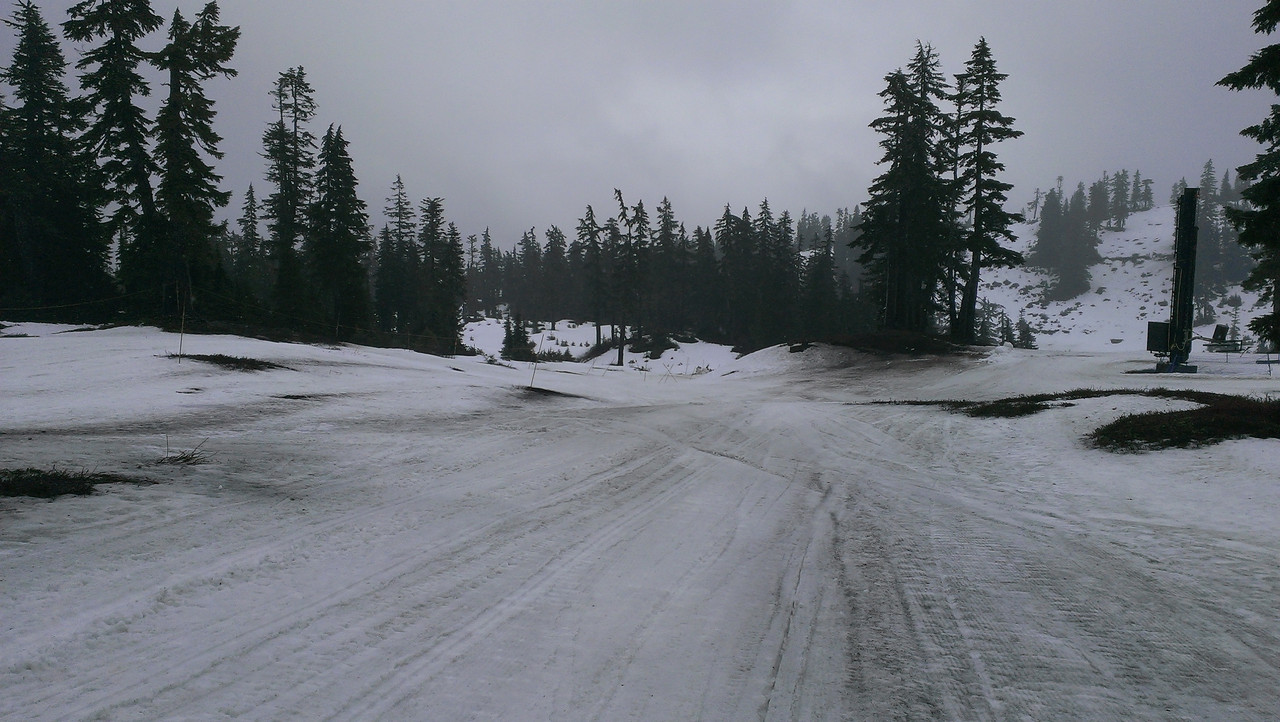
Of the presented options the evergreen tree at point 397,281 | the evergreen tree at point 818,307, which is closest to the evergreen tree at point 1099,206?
the evergreen tree at point 818,307

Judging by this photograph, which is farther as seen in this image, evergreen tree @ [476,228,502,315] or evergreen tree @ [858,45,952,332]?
evergreen tree @ [476,228,502,315]

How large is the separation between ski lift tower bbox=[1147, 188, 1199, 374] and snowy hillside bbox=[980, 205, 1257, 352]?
71.3 metres

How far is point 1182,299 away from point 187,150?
123ft

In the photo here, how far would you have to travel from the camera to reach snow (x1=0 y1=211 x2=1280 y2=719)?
273 cm

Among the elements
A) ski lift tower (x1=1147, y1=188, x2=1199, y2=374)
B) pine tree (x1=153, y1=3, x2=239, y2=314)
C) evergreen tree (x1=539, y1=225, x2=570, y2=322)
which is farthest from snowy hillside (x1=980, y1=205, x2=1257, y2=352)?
pine tree (x1=153, y1=3, x2=239, y2=314)

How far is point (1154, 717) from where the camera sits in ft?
8.54

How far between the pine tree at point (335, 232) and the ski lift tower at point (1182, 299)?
4050cm

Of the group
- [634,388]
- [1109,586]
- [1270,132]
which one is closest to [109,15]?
[634,388]

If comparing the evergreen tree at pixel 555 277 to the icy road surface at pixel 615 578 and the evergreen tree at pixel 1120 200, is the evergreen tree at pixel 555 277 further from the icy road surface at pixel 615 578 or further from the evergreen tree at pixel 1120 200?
the evergreen tree at pixel 1120 200

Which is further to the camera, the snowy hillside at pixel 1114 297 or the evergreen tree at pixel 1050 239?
the evergreen tree at pixel 1050 239

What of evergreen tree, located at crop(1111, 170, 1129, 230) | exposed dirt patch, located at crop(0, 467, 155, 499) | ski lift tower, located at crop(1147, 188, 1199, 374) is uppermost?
evergreen tree, located at crop(1111, 170, 1129, 230)

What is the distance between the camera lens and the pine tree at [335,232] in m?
36.3

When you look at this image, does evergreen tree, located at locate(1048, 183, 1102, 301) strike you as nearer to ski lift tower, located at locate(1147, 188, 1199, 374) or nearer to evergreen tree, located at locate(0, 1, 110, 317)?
ski lift tower, located at locate(1147, 188, 1199, 374)

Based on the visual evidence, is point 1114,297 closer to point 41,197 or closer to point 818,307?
point 818,307
